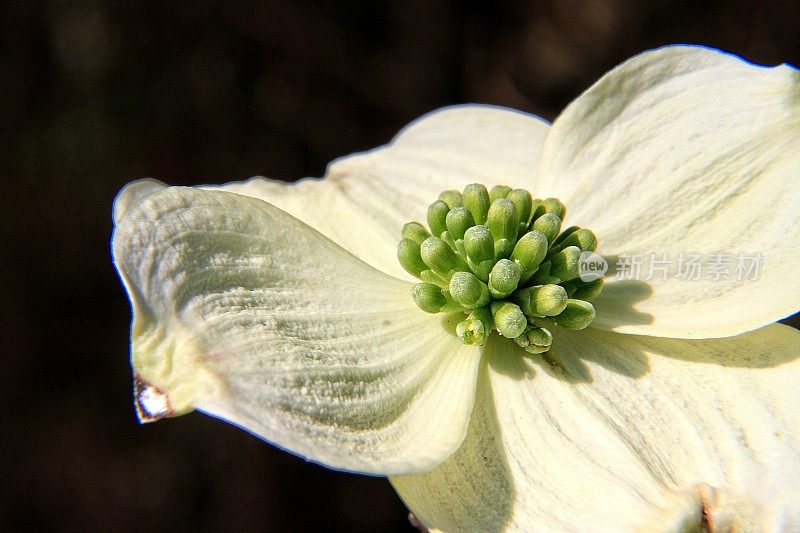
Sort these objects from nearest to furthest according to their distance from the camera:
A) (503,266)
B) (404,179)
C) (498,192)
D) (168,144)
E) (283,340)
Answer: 1. (283,340)
2. (503,266)
3. (498,192)
4. (404,179)
5. (168,144)

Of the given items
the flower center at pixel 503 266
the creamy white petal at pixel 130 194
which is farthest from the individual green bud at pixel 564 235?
the creamy white petal at pixel 130 194

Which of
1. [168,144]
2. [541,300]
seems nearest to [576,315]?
[541,300]

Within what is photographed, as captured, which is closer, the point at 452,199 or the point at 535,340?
the point at 535,340

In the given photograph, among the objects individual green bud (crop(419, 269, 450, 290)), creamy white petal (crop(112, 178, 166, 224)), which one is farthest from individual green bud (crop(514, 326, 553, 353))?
creamy white petal (crop(112, 178, 166, 224))

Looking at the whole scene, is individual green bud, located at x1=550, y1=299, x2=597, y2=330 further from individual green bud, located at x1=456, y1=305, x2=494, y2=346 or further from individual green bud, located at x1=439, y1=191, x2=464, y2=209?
individual green bud, located at x1=439, y1=191, x2=464, y2=209

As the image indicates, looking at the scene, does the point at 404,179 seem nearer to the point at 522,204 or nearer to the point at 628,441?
the point at 522,204

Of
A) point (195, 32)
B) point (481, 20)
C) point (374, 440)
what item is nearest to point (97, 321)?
point (195, 32)
